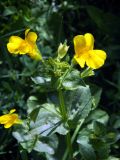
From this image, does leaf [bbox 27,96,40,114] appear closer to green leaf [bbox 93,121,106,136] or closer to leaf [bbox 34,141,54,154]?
leaf [bbox 34,141,54,154]

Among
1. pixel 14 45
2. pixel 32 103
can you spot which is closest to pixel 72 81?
pixel 14 45

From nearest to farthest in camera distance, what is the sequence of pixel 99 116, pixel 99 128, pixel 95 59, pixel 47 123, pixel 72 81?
pixel 95 59 < pixel 72 81 < pixel 47 123 < pixel 99 128 < pixel 99 116

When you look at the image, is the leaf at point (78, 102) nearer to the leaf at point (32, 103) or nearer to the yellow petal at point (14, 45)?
the leaf at point (32, 103)

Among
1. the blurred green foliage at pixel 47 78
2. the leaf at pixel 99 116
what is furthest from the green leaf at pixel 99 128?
the leaf at pixel 99 116

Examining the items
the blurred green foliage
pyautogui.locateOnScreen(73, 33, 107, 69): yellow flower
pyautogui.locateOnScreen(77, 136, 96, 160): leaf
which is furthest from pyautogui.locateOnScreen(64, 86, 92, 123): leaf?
pyautogui.locateOnScreen(73, 33, 107, 69): yellow flower

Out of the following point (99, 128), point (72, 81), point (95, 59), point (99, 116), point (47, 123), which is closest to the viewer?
point (95, 59)

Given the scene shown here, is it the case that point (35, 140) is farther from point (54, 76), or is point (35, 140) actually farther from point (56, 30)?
point (56, 30)

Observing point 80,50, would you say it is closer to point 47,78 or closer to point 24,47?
point 24,47
